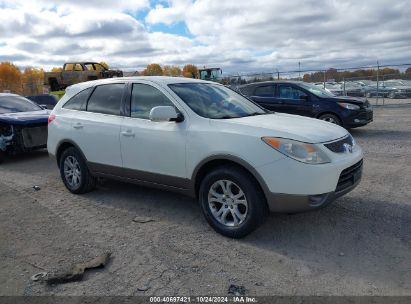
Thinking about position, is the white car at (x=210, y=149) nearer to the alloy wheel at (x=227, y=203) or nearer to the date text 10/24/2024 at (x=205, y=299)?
the alloy wheel at (x=227, y=203)

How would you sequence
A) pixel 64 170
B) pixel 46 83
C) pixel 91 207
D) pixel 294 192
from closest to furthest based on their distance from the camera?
1. pixel 294 192
2. pixel 91 207
3. pixel 64 170
4. pixel 46 83

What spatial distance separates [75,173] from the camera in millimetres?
6016

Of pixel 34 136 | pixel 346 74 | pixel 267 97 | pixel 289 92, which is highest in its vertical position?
pixel 346 74

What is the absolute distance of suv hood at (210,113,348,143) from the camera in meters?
3.97

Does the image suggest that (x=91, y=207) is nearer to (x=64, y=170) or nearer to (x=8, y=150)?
(x=64, y=170)

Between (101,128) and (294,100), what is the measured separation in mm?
7038

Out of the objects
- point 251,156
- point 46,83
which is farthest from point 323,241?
point 46,83

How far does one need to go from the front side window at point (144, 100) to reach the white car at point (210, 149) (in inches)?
0.5

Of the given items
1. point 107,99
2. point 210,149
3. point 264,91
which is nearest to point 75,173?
point 107,99

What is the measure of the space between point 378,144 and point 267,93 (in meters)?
3.60

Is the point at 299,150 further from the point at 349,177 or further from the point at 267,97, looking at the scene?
the point at 267,97

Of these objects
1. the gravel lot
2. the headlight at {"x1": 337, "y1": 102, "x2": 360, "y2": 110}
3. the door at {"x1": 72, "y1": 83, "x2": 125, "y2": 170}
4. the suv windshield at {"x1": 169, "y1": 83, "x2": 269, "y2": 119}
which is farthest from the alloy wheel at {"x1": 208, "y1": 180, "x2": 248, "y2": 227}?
the headlight at {"x1": 337, "y1": 102, "x2": 360, "y2": 110}

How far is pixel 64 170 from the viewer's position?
242 inches

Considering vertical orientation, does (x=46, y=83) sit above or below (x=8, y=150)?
above
